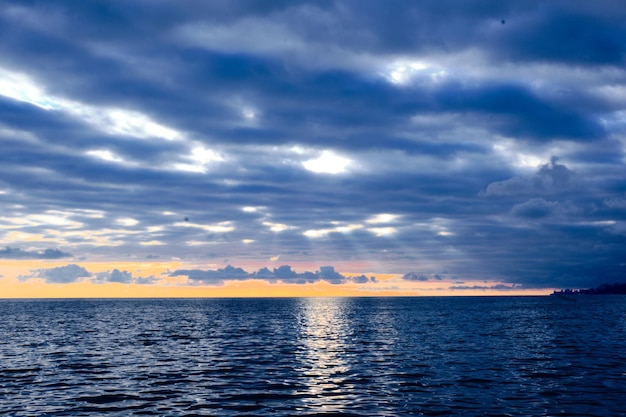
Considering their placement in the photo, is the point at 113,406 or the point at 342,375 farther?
the point at 342,375

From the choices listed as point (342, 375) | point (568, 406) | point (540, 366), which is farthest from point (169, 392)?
point (540, 366)

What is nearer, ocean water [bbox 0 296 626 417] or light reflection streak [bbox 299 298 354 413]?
ocean water [bbox 0 296 626 417]

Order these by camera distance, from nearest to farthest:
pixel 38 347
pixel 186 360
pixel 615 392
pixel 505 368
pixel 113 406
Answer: pixel 113 406 → pixel 615 392 → pixel 505 368 → pixel 186 360 → pixel 38 347

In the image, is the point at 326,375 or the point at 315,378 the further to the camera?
the point at 326,375

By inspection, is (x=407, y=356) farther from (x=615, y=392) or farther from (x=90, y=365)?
(x=90, y=365)

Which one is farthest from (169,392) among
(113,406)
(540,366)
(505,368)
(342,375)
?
(540,366)

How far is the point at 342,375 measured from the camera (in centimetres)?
4350

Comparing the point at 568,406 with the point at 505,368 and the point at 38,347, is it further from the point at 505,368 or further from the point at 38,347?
the point at 38,347

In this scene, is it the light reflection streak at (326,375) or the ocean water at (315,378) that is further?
the light reflection streak at (326,375)

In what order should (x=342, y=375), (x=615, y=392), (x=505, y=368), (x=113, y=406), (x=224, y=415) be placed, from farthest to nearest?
1. (x=505, y=368)
2. (x=342, y=375)
3. (x=615, y=392)
4. (x=113, y=406)
5. (x=224, y=415)

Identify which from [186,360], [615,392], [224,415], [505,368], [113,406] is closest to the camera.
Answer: [224,415]

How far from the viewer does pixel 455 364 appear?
4869 centimetres

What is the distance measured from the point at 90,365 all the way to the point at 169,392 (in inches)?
635

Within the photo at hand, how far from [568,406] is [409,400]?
8.91m
